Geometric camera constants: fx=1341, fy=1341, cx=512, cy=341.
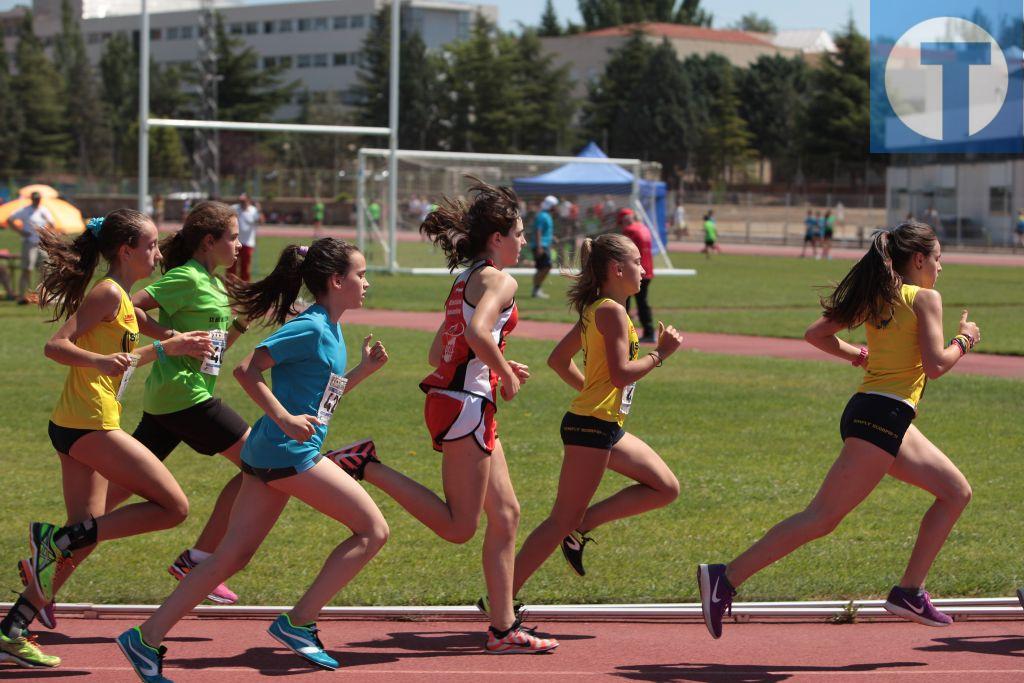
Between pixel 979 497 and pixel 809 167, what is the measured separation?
8739cm

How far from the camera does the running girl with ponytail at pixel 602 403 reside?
577 centimetres

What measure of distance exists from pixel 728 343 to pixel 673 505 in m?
11.1

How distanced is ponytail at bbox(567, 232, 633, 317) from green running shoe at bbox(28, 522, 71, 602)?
2426 mm

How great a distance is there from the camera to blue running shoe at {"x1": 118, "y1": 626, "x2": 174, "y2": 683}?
4992 millimetres

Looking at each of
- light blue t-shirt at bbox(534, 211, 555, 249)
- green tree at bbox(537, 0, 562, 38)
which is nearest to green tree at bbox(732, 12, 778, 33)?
green tree at bbox(537, 0, 562, 38)

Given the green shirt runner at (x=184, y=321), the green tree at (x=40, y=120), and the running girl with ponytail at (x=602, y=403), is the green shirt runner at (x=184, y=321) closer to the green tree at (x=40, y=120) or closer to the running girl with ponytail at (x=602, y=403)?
the running girl with ponytail at (x=602, y=403)

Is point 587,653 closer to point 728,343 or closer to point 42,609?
point 42,609

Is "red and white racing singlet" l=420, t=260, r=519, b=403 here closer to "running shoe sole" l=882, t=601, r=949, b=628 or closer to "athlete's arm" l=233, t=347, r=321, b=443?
"athlete's arm" l=233, t=347, r=321, b=443

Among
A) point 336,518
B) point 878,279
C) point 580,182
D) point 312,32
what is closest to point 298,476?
Result: point 336,518

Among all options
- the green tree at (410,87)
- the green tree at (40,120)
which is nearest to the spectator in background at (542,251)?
the green tree at (410,87)

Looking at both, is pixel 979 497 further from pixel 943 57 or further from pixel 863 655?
pixel 943 57

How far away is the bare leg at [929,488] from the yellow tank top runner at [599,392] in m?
1.18

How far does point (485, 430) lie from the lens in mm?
5406

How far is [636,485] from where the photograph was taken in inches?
239
